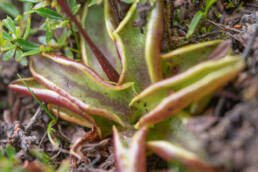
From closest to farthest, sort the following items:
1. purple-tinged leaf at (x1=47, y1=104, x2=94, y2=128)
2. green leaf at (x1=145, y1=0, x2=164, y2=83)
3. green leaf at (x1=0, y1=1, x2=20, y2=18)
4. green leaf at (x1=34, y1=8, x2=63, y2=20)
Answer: green leaf at (x1=145, y1=0, x2=164, y2=83) < purple-tinged leaf at (x1=47, y1=104, x2=94, y2=128) < green leaf at (x1=34, y1=8, x2=63, y2=20) < green leaf at (x1=0, y1=1, x2=20, y2=18)

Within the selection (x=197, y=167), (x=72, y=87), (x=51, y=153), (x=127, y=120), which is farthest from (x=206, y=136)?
(x=51, y=153)

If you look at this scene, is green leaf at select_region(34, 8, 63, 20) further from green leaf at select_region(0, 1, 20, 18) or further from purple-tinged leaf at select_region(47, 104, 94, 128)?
purple-tinged leaf at select_region(47, 104, 94, 128)

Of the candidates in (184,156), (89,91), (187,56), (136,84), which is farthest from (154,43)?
(184,156)

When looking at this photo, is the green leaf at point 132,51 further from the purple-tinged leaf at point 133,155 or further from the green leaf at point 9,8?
the green leaf at point 9,8

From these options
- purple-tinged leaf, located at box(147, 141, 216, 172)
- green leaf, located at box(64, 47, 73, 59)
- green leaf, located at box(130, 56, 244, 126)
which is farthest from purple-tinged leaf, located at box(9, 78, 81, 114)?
purple-tinged leaf, located at box(147, 141, 216, 172)

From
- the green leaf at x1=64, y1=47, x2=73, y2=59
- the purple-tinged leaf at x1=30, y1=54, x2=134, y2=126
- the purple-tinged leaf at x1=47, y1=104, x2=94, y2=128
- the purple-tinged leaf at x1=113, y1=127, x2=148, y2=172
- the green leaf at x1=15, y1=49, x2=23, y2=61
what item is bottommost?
the purple-tinged leaf at x1=113, y1=127, x2=148, y2=172

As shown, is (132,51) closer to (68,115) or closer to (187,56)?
(187,56)

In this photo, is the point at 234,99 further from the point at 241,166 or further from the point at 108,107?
the point at 108,107
